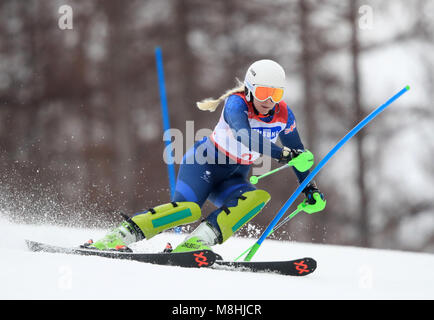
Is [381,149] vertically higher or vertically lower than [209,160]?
lower

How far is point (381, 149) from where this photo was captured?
9344 millimetres

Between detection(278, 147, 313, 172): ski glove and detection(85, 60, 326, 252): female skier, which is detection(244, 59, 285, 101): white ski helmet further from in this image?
detection(278, 147, 313, 172): ski glove

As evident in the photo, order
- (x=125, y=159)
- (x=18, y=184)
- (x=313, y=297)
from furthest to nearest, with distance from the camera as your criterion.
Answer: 1. (x=125, y=159)
2. (x=18, y=184)
3. (x=313, y=297)

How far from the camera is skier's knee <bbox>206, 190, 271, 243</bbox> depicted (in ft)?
10.4

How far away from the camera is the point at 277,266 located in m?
3.03

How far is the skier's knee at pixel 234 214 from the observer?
3.17m

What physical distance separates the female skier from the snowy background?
17.8ft

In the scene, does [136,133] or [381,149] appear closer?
[381,149]

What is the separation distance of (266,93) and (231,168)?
602mm

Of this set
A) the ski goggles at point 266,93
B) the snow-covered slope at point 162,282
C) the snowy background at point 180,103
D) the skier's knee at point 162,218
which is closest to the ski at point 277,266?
the snow-covered slope at point 162,282

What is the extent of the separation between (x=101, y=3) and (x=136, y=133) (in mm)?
2864

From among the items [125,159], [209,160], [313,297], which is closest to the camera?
[313,297]
